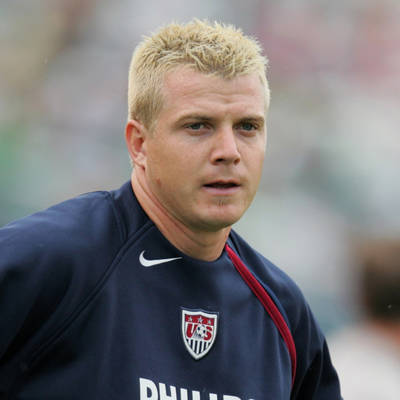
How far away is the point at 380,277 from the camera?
584 centimetres

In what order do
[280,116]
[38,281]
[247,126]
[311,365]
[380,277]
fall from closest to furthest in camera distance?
[38,281] < [247,126] < [311,365] < [380,277] < [280,116]

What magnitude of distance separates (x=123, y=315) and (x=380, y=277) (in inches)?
158

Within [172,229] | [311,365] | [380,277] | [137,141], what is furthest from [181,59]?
[380,277]

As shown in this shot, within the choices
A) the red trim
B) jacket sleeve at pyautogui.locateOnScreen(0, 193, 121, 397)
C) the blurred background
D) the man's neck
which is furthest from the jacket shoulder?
the blurred background

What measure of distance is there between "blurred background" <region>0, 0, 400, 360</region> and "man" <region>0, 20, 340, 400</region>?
3312 mm

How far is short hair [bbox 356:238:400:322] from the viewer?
5680 mm

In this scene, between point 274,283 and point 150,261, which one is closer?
point 150,261

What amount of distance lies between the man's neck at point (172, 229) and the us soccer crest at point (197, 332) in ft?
0.62

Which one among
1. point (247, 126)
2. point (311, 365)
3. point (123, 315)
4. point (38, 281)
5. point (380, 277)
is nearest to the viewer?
point (38, 281)

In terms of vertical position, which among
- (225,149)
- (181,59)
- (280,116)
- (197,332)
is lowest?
(197,332)

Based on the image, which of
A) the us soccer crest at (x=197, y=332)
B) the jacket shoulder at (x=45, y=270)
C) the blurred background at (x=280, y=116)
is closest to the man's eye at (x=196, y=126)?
the jacket shoulder at (x=45, y=270)

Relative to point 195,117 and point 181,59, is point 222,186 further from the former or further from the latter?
point 181,59

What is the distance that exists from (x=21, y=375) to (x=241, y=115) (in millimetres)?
910

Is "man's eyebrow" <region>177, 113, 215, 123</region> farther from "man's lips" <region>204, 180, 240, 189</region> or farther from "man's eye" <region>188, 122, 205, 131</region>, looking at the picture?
"man's lips" <region>204, 180, 240, 189</region>
